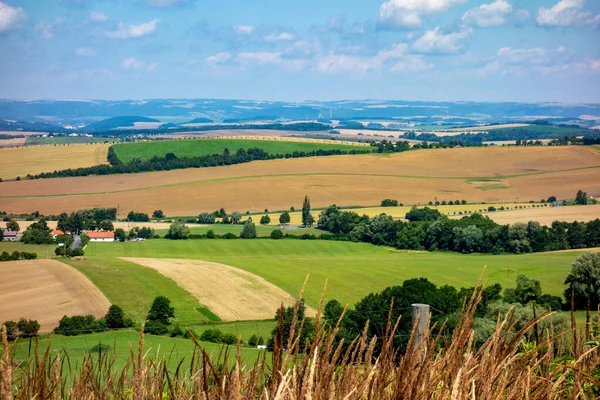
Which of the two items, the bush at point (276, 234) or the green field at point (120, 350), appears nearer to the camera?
the green field at point (120, 350)

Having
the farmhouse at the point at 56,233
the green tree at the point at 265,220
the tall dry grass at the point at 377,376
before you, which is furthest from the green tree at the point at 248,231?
the tall dry grass at the point at 377,376

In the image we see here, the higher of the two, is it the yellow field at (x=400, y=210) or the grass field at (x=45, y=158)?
the grass field at (x=45, y=158)

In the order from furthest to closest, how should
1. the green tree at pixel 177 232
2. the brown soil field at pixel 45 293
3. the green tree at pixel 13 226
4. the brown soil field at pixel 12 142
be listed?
the brown soil field at pixel 12 142 → the green tree at pixel 177 232 → the green tree at pixel 13 226 → the brown soil field at pixel 45 293

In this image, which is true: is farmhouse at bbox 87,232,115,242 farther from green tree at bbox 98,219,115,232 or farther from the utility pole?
the utility pole

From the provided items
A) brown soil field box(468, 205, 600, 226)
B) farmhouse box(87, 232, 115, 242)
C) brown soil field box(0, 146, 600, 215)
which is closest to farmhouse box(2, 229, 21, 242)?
farmhouse box(87, 232, 115, 242)

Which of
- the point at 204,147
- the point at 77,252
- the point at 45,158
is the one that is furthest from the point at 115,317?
the point at 204,147

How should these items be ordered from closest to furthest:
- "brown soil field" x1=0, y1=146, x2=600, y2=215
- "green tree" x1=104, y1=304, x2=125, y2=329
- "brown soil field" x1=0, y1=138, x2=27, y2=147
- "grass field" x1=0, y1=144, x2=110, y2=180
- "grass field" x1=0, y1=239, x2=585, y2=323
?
"green tree" x1=104, y1=304, x2=125, y2=329 < "grass field" x1=0, y1=239, x2=585, y2=323 < "brown soil field" x1=0, y1=146, x2=600, y2=215 < "grass field" x1=0, y1=144, x2=110, y2=180 < "brown soil field" x1=0, y1=138, x2=27, y2=147

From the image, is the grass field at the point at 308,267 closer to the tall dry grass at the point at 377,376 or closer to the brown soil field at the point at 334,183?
the brown soil field at the point at 334,183
